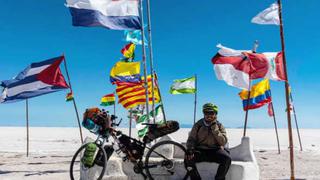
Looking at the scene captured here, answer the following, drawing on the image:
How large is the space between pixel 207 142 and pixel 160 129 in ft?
3.09

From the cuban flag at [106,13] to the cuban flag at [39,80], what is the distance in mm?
3734

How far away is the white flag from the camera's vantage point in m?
9.33

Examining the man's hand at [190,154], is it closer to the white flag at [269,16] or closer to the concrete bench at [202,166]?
the concrete bench at [202,166]

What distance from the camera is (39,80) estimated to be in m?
13.2

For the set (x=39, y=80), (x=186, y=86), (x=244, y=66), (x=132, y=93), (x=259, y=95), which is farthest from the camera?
(x=186, y=86)

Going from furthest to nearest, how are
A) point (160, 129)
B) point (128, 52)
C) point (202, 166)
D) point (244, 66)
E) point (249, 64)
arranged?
1. point (128, 52)
2. point (244, 66)
3. point (249, 64)
4. point (202, 166)
5. point (160, 129)

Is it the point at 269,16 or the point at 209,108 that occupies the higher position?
the point at 269,16

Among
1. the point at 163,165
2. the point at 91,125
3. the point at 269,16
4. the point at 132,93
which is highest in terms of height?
the point at 269,16

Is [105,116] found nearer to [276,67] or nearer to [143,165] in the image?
[143,165]

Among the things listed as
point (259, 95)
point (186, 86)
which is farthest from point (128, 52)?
point (259, 95)

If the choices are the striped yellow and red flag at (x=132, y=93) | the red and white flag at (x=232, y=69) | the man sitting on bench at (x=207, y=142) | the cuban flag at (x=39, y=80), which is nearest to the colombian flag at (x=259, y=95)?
the striped yellow and red flag at (x=132, y=93)

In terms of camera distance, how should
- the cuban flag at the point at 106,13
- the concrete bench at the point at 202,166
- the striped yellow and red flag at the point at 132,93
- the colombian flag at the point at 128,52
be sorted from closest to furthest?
1. the concrete bench at the point at 202,166
2. the cuban flag at the point at 106,13
3. the striped yellow and red flag at the point at 132,93
4. the colombian flag at the point at 128,52

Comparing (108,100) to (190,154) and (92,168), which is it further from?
(190,154)

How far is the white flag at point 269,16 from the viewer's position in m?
9.33
